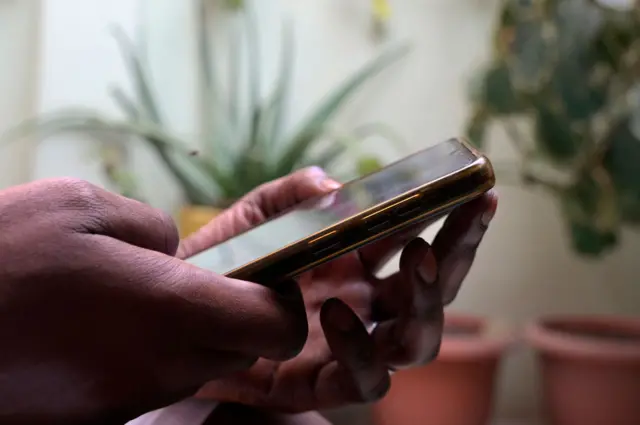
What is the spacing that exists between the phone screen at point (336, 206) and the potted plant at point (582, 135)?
36 cm

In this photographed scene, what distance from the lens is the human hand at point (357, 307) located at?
0.35 m

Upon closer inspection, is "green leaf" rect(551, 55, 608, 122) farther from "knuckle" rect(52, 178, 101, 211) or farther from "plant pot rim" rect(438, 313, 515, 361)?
"knuckle" rect(52, 178, 101, 211)

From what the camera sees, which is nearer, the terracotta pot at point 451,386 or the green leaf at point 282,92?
the terracotta pot at point 451,386

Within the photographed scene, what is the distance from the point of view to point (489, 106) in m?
0.78

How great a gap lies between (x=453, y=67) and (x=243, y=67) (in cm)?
31

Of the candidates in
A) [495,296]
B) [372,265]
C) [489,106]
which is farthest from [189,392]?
[495,296]

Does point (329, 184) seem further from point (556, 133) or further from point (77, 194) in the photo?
point (556, 133)

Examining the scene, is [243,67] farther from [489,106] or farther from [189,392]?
[189,392]

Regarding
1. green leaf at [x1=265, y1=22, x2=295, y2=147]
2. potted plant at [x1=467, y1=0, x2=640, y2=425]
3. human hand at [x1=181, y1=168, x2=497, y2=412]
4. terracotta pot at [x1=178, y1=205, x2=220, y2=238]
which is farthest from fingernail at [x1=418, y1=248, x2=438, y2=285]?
green leaf at [x1=265, y1=22, x2=295, y2=147]

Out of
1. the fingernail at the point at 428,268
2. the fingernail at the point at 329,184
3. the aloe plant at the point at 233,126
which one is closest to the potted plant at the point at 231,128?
the aloe plant at the point at 233,126

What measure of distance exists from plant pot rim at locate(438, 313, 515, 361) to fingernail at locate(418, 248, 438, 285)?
1.25 feet

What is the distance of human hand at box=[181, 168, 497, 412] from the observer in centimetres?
35

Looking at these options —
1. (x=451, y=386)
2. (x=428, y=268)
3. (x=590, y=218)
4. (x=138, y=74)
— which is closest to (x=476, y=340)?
(x=451, y=386)

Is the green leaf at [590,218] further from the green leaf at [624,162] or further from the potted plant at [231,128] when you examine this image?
the potted plant at [231,128]
